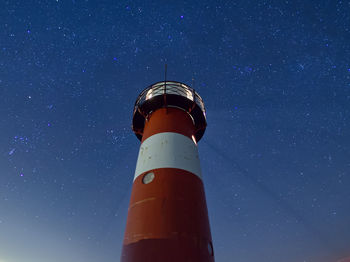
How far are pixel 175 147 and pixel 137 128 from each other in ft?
12.7

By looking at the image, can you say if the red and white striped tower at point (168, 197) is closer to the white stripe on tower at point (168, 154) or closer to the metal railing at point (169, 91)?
the white stripe on tower at point (168, 154)

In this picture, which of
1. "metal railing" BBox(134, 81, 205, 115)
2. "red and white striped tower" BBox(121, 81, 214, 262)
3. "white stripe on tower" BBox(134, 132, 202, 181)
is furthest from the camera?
"metal railing" BBox(134, 81, 205, 115)

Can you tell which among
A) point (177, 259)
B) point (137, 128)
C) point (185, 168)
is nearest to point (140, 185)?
point (185, 168)

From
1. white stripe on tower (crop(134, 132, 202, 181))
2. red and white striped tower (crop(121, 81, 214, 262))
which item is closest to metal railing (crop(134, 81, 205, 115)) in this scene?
red and white striped tower (crop(121, 81, 214, 262))

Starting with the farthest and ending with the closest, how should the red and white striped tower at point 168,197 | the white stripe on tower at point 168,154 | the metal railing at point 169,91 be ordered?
the metal railing at point 169,91 < the white stripe on tower at point 168,154 < the red and white striped tower at point 168,197

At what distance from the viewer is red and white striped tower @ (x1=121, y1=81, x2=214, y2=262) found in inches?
192

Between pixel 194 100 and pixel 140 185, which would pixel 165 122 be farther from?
pixel 140 185

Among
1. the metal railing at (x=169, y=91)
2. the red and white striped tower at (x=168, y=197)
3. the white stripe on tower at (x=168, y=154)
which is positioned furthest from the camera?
the metal railing at (x=169, y=91)

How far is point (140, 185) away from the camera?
20.7 ft

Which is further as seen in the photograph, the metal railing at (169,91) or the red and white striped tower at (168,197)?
the metal railing at (169,91)

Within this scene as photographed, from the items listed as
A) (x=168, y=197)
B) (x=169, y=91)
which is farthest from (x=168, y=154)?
(x=169, y=91)

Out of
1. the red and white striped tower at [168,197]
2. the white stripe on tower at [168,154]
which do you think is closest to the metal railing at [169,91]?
the red and white striped tower at [168,197]

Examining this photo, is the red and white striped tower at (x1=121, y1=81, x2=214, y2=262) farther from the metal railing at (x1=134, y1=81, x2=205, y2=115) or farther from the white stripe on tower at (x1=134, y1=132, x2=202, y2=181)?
the metal railing at (x1=134, y1=81, x2=205, y2=115)

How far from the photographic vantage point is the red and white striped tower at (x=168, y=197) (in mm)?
4875
